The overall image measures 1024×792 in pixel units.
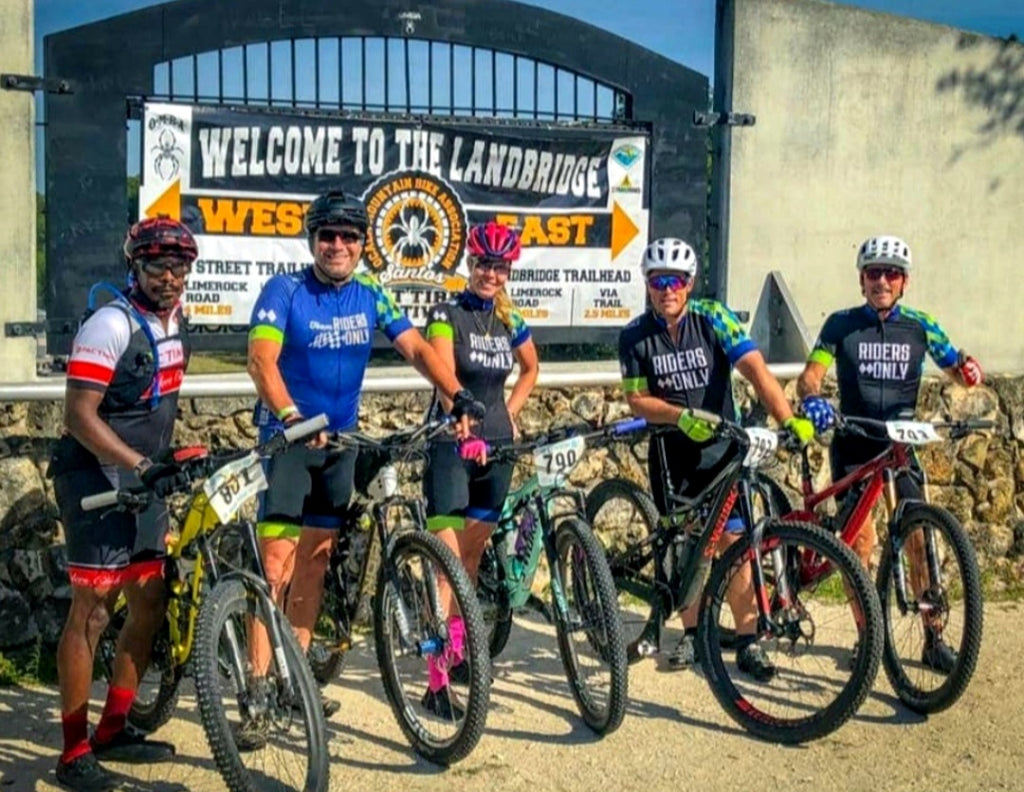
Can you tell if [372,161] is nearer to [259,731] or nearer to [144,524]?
[144,524]

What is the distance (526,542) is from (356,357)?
1138 mm

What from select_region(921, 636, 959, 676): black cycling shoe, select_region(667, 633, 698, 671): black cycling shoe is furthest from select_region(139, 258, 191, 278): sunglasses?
select_region(921, 636, 959, 676): black cycling shoe

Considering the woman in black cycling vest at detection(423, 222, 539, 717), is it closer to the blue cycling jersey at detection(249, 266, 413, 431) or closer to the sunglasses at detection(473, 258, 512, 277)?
the sunglasses at detection(473, 258, 512, 277)

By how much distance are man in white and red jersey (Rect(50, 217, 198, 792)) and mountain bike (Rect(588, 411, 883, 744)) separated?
2147 millimetres

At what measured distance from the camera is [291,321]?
5.49 metres

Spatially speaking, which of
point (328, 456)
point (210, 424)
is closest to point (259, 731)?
point (328, 456)

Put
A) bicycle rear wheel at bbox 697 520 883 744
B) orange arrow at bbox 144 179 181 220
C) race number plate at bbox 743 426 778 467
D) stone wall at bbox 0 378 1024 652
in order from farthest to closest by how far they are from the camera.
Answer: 1. orange arrow at bbox 144 179 181 220
2. stone wall at bbox 0 378 1024 652
3. race number plate at bbox 743 426 778 467
4. bicycle rear wheel at bbox 697 520 883 744

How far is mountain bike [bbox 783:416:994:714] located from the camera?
18.7ft

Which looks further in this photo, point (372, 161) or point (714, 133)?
point (714, 133)

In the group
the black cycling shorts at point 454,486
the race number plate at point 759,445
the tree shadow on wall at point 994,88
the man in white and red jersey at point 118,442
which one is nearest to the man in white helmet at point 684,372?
the race number plate at point 759,445

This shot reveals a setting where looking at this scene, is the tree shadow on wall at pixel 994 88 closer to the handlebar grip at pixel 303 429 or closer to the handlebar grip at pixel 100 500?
the handlebar grip at pixel 303 429

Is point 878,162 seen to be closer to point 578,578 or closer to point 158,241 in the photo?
point 578,578

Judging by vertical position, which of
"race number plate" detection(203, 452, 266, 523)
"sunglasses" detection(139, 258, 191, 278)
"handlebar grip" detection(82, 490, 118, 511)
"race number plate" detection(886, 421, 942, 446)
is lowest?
"handlebar grip" detection(82, 490, 118, 511)

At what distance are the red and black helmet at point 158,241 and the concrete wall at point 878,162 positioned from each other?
428cm
